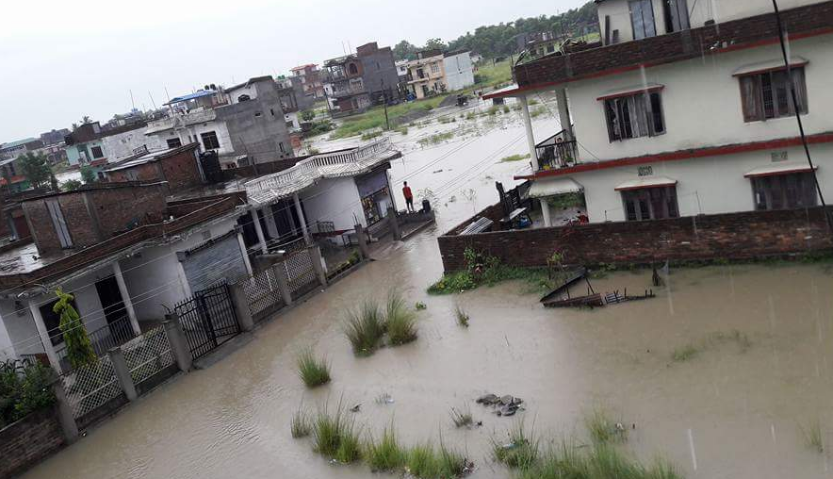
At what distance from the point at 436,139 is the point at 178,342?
37291mm

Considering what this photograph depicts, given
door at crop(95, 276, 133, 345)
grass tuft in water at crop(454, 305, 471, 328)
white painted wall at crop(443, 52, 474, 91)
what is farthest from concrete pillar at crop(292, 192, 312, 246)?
white painted wall at crop(443, 52, 474, 91)

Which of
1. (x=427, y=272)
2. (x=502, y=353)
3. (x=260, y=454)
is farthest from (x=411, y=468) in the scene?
(x=427, y=272)

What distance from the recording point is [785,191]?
Result: 51.9 feet

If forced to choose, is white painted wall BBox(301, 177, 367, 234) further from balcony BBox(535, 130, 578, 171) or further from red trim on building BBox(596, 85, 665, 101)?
red trim on building BBox(596, 85, 665, 101)

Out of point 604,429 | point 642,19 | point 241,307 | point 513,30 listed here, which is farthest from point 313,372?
point 513,30

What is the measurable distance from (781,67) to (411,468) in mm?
11515

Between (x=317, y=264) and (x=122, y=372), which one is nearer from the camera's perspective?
(x=122, y=372)

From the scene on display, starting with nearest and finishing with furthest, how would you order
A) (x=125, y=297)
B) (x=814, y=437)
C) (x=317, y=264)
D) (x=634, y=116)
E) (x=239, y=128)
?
(x=814, y=437)
(x=634, y=116)
(x=125, y=297)
(x=317, y=264)
(x=239, y=128)

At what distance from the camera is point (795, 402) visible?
9.84 metres

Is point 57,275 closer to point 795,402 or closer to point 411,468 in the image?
point 411,468

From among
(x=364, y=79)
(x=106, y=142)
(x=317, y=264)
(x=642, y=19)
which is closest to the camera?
(x=642, y=19)

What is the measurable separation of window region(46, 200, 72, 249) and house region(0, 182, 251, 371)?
0.09 feet

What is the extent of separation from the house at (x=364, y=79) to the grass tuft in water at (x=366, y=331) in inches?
2762

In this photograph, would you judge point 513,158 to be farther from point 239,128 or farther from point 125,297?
point 125,297
